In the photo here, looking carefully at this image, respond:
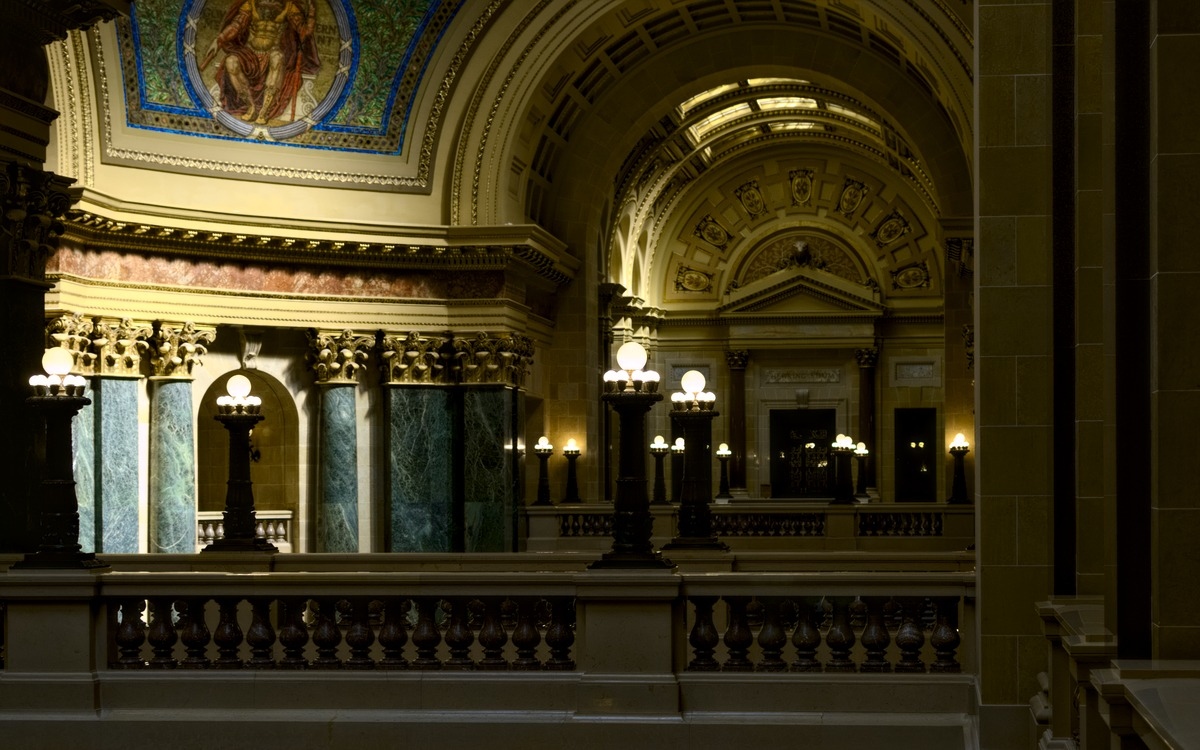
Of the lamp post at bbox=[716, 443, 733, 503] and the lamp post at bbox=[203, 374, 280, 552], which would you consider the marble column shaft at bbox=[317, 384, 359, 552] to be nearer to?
the lamp post at bbox=[203, 374, 280, 552]

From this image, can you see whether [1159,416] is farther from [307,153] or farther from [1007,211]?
[307,153]

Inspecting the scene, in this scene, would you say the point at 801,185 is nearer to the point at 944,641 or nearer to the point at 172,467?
the point at 172,467

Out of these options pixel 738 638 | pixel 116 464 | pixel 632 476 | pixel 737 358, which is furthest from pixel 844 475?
pixel 738 638

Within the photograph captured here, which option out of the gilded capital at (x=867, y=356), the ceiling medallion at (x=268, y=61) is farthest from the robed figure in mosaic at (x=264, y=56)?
the gilded capital at (x=867, y=356)

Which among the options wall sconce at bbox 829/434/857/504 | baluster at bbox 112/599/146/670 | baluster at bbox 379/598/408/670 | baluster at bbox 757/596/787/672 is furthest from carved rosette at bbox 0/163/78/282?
wall sconce at bbox 829/434/857/504

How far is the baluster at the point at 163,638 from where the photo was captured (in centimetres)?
1067

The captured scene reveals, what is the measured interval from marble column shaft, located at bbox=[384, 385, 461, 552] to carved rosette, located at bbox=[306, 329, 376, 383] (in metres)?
0.76

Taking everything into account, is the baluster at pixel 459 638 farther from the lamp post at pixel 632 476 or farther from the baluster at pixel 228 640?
the baluster at pixel 228 640

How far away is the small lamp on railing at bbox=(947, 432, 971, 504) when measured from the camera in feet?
90.4

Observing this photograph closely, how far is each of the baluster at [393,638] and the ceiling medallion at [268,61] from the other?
1613 centimetres

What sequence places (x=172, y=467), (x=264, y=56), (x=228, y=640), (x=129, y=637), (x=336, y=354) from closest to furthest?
1. (x=228, y=640)
2. (x=129, y=637)
3. (x=172, y=467)
4. (x=264, y=56)
5. (x=336, y=354)

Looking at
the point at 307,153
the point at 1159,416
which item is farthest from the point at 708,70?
the point at 1159,416

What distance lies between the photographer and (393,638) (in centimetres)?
1051

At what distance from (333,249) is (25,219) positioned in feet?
40.7
